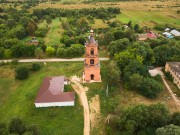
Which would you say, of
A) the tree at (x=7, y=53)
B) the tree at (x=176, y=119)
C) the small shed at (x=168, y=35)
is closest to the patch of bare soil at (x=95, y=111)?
the tree at (x=176, y=119)

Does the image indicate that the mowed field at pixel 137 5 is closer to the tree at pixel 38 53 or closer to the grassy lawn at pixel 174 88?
the tree at pixel 38 53

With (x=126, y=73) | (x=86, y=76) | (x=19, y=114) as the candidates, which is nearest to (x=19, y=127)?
(x=19, y=114)

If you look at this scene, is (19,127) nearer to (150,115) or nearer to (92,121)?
(92,121)

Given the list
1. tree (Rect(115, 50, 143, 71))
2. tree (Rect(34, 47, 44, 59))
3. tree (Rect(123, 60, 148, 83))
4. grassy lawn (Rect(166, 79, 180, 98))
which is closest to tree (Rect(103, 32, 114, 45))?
tree (Rect(115, 50, 143, 71))

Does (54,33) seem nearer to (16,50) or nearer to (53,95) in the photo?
(16,50)

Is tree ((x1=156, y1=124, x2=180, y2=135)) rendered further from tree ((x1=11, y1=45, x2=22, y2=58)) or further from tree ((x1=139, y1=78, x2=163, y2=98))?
tree ((x1=11, y1=45, x2=22, y2=58))

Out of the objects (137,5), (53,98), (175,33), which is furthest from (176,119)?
(137,5)

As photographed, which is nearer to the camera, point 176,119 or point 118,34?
point 176,119
